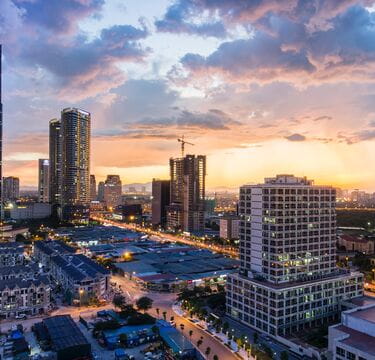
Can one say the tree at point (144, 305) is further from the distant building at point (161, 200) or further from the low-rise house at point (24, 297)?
the distant building at point (161, 200)

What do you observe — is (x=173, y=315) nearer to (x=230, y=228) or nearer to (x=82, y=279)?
(x=82, y=279)

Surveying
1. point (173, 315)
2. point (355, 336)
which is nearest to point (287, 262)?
point (355, 336)

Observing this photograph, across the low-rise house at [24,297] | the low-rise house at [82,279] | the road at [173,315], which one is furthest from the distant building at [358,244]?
the low-rise house at [24,297]

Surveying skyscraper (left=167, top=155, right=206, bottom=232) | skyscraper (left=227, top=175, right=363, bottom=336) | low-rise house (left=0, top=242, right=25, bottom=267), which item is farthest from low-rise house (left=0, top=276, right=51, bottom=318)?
skyscraper (left=167, top=155, right=206, bottom=232)

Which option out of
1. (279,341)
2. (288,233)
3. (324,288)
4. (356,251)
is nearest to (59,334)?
(279,341)

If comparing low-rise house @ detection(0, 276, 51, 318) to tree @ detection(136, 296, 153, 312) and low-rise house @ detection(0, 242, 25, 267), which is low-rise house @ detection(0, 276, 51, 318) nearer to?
tree @ detection(136, 296, 153, 312)

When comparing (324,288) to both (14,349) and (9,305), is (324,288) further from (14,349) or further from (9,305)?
(9,305)
